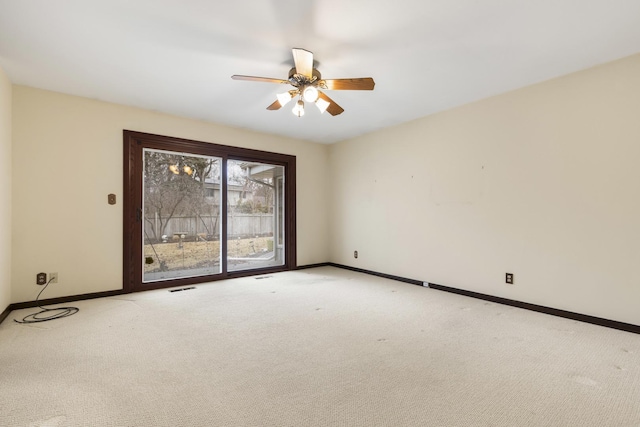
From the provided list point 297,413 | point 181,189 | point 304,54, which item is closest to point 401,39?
point 304,54

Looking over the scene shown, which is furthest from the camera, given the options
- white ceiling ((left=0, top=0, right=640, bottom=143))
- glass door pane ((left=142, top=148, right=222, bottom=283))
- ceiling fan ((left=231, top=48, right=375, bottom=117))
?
glass door pane ((left=142, top=148, right=222, bottom=283))

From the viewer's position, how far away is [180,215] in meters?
4.27

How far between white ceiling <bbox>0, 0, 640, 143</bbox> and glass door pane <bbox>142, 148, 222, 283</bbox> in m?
1.02

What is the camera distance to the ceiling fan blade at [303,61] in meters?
2.25

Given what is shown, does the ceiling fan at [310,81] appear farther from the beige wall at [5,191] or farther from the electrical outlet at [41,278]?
the electrical outlet at [41,278]

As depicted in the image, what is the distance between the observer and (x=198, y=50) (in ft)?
8.23

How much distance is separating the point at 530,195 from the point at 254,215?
3893mm

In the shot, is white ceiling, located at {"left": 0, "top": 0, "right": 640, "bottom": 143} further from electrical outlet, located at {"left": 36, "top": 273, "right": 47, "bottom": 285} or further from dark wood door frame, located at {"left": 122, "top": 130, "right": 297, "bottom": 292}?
electrical outlet, located at {"left": 36, "top": 273, "right": 47, "bottom": 285}

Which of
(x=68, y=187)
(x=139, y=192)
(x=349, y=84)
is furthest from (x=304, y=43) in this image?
(x=68, y=187)

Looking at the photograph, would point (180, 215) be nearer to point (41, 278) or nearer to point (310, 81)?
point (41, 278)

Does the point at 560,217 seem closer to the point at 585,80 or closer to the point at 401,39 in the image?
the point at 585,80

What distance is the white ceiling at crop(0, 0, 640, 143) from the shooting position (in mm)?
2018

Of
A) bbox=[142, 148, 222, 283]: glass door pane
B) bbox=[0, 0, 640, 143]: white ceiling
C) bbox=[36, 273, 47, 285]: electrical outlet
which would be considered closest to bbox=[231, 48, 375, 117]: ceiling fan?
bbox=[0, 0, 640, 143]: white ceiling

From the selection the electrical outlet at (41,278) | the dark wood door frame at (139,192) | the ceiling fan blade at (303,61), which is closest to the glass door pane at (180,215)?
the dark wood door frame at (139,192)
